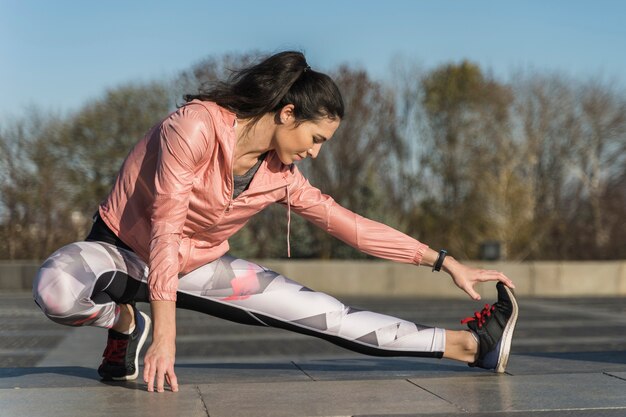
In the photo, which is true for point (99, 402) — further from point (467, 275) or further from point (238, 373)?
point (467, 275)

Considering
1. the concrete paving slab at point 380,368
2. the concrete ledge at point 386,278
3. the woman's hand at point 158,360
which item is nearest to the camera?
the woman's hand at point 158,360

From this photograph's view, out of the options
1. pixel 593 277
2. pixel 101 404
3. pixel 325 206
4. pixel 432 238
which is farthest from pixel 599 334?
pixel 432 238

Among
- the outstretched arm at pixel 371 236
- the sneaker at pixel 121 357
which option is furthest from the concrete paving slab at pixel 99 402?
the outstretched arm at pixel 371 236

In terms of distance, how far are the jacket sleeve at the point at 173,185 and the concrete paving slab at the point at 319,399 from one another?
555 millimetres

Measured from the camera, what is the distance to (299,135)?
12.4 feet

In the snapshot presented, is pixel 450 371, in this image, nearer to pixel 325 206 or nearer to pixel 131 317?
pixel 325 206

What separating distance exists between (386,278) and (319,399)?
45.5 ft

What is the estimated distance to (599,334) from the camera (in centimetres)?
920

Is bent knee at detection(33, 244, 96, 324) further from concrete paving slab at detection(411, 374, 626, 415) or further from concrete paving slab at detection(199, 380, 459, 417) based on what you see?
concrete paving slab at detection(411, 374, 626, 415)

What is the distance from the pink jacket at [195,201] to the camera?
354 centimetres

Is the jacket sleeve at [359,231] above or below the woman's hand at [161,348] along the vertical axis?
above

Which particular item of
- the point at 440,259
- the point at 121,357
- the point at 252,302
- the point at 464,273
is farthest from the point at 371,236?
the point at 121,357

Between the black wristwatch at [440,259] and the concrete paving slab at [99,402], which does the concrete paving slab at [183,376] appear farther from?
the black wristwatch at [440,259]

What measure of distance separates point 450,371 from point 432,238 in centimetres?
2348
